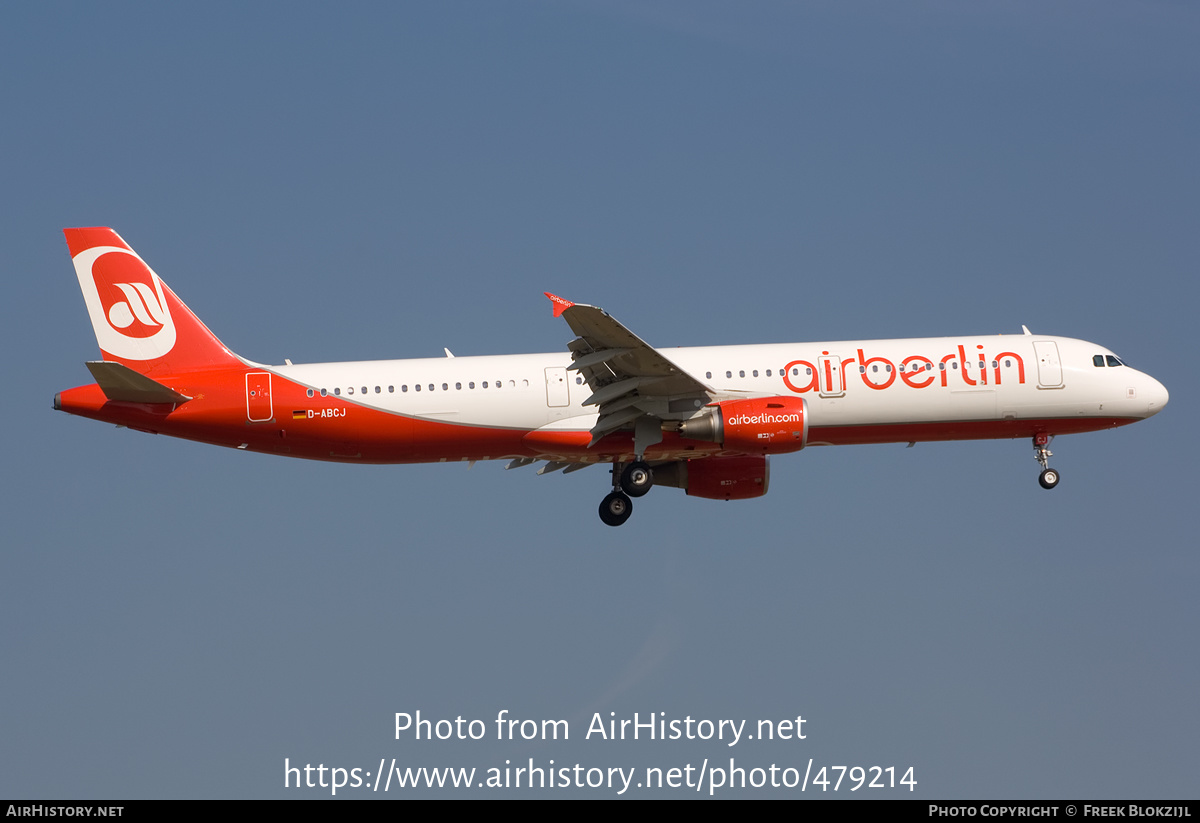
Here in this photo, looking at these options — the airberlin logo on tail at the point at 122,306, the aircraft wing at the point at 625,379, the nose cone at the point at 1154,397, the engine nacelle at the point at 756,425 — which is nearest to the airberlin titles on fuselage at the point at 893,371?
the engine nacelle at the point at 756,425

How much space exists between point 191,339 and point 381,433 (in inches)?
270

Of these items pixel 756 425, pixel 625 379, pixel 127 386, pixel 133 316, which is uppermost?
pixel 133 316

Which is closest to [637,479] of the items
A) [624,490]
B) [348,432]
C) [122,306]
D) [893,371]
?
[624,490]

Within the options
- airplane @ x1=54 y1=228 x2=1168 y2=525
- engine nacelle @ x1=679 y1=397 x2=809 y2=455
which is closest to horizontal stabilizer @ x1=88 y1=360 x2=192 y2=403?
airplane @ x1=54 y1=228 x2=1168 y2=525

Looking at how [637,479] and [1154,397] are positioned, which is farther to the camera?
[1154,397]

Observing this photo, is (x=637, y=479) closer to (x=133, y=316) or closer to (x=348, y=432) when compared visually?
(x=348, y=432)

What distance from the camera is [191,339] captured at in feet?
150

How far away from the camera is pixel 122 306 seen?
151 feet

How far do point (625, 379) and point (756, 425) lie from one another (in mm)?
4135

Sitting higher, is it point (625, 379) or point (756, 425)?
point (625, 379)

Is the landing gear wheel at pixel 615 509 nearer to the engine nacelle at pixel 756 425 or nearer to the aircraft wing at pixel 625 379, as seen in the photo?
the aircraft wing at pixel 625 379

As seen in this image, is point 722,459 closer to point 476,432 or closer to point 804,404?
point 804,404

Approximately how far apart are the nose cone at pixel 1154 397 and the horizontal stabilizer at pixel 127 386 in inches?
1202

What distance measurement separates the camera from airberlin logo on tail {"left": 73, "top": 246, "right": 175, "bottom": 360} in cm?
4553
